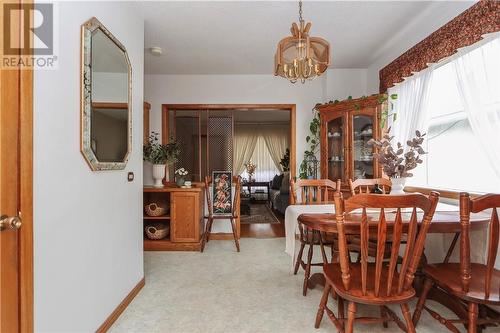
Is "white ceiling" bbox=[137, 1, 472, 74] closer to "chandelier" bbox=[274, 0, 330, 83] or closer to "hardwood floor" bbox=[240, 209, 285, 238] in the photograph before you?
"chandelier" bbox=[274, 0, 330, 83]

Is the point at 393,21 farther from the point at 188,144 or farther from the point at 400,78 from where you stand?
the point at 188,144

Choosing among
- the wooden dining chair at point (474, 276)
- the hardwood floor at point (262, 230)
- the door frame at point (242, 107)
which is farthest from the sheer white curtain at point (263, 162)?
the wooden dining chair at point (474, 276)

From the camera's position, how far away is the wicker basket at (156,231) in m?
3.49

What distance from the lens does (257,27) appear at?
281 centimetres

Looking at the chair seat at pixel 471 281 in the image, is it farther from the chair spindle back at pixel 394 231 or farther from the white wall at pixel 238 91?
the white wall at pixel 238 91

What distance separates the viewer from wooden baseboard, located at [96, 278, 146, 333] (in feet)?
5.81

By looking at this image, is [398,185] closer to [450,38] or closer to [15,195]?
[450,38]

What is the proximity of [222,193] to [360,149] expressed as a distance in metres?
1.96

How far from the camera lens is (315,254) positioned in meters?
3.36

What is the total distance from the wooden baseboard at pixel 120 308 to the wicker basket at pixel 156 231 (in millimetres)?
1027

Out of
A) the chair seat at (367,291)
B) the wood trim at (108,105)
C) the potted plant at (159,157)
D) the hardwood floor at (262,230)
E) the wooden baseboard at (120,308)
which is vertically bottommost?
the hardwood floor at (262,230)

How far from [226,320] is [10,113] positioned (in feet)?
5.81

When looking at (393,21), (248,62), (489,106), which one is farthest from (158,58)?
(489,106)

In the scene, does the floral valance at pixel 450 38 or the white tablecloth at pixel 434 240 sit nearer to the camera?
the white tablecloth at pixel 434 240
